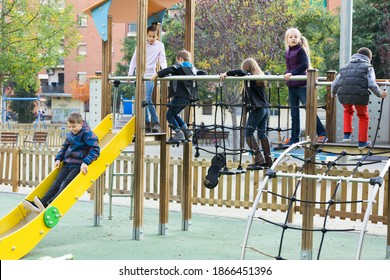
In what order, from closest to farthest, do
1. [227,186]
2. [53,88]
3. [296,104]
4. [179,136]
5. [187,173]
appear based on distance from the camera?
[296,104] → [179,136] → [187,173] → [227,186] → [53,88]

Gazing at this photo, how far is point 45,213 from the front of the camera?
10.1m

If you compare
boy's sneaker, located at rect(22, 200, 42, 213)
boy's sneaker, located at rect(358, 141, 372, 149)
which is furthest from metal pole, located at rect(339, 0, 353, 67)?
boy's sneaker, located at rect(22, 200, 42, 213)

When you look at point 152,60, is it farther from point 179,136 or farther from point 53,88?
point 53,88

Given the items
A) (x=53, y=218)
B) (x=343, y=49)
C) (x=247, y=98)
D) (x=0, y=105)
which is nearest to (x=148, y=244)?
(x=53, y=218)

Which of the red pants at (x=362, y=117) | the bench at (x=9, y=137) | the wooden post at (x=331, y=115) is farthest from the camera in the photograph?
the bench at (x=9, y=137)

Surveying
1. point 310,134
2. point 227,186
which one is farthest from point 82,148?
point 227,186

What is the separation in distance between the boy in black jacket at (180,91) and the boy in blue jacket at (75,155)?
Answer: 1266 mm

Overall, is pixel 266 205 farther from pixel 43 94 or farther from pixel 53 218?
pixel 43 94

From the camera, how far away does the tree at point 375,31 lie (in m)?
36.0

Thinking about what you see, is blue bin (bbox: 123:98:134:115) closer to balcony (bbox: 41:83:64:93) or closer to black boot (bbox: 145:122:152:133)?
black boot (bbox: 145:122:152:133)

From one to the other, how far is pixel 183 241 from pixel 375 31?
2827 centimetres

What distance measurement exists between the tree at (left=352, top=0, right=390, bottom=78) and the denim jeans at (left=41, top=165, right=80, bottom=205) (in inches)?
1049

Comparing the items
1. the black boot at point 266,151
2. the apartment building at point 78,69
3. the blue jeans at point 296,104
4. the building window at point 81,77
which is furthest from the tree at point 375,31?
the building window at point 81,77

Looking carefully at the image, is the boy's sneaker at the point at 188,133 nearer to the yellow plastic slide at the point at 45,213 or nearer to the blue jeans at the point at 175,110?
the blue jeans at the point at 175,110
